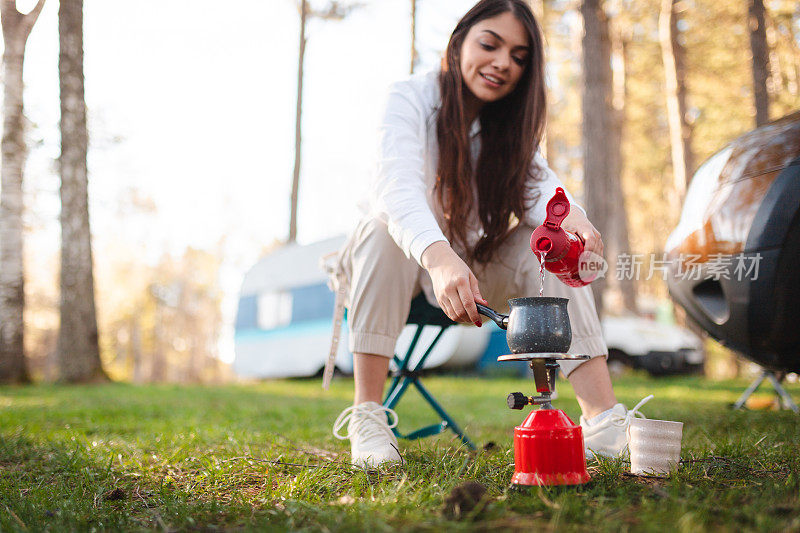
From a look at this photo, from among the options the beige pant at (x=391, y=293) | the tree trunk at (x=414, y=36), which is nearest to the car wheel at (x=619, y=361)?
the tree trunk at (x=414, y=36)

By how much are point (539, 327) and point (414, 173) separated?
788 millimetres

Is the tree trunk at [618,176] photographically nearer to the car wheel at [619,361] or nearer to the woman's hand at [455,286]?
the car wheel at [619,361]

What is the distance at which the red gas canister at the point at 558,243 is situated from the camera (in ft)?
5.36

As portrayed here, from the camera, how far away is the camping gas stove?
1.42m

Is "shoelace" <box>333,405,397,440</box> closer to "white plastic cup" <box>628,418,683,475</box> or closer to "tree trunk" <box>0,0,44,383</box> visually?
"white plastic cup" <box>628,418,683,475</box>

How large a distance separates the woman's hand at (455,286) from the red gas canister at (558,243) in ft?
0.65

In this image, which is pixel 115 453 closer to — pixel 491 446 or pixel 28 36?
pixel 491 446

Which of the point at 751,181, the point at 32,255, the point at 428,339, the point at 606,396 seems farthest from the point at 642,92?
the point at 32,255

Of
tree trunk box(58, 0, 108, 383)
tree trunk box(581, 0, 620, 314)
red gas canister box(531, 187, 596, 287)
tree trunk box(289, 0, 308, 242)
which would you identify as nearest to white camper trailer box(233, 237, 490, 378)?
tree trunk box(289, 0, 308, 242)

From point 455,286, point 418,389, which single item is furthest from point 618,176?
point 455,286

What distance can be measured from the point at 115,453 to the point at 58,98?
713cm

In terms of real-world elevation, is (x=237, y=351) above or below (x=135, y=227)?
below

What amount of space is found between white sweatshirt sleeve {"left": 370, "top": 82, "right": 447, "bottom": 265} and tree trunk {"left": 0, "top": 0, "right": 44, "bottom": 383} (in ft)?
23.3

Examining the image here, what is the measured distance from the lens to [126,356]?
1323 inches
